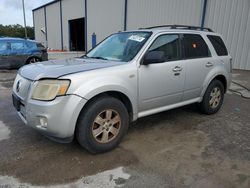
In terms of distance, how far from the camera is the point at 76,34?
27.1 metres

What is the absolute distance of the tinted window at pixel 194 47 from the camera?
4.40 metres

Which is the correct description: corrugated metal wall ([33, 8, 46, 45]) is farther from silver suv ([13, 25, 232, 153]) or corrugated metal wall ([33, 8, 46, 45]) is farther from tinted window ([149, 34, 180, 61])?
tinted window ([149, 34, 180, 61])

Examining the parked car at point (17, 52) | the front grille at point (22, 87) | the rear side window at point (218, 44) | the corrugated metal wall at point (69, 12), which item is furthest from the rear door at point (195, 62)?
the corrugated metal wall at point (69, 12)

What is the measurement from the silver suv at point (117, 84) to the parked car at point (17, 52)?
7.75m

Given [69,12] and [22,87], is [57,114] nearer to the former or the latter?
[22,87]

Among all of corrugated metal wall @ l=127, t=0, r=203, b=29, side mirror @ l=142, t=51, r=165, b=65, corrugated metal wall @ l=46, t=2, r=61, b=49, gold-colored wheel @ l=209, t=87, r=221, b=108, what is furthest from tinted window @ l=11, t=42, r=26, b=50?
corrugated metal wall @ l=46, t=2, r=61, b=49

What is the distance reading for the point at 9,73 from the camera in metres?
10.6

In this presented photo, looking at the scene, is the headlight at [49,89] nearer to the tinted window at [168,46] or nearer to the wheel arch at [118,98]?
the wheel arch at [118,98]

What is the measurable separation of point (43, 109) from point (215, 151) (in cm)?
252

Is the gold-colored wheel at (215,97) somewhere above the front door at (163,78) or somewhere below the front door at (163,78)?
below

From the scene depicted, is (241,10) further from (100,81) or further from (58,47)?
(58,47)

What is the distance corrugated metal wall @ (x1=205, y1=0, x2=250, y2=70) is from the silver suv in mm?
6380

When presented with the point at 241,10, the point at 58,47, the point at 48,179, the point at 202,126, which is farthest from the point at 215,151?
the point at 58,47

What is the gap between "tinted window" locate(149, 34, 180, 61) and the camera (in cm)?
393
